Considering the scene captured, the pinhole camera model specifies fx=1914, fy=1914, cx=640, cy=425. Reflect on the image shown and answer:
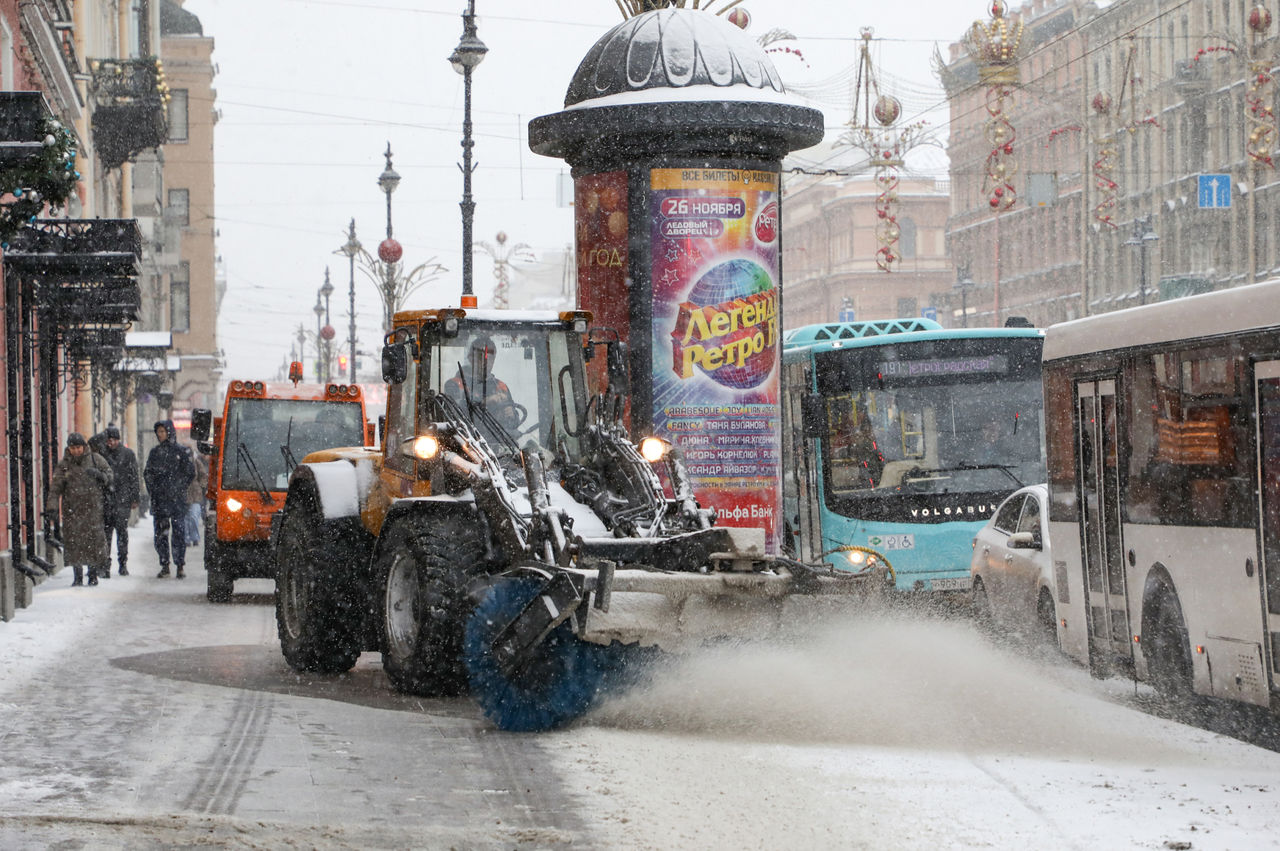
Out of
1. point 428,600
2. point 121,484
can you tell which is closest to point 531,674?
point 428,600

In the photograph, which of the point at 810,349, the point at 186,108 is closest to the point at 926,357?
the point at 810,349

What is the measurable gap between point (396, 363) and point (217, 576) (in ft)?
29.6

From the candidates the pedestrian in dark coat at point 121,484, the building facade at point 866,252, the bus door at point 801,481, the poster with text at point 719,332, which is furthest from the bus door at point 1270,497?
the building facade at point 866,252

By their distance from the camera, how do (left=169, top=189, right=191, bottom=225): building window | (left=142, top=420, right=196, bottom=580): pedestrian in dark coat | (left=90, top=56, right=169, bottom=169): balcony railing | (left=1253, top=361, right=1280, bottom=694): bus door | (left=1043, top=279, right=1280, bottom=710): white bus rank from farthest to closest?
(left=169, top=189, right=191, bottom=225): building window, (left=90, top=56, right=169, bottom=169): balcony railing, (left=142, top=420, right=196, bottom=580): pedestrian in dark coat, (left=1043, top=279, right=1280, bottom=710): white bus, (left=1253, top=361, right=1280, bottom=694): bus door

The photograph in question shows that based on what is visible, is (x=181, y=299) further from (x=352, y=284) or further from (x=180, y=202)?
(x=352, y=284)

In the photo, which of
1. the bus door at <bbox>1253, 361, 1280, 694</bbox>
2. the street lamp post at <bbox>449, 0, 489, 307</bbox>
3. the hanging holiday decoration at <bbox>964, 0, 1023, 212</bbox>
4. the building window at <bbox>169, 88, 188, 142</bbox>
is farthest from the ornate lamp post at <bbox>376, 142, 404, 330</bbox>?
the building window at <bbox>169, 88, 188, 142</bbox>

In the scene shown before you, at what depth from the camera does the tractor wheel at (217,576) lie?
20438 millimetres

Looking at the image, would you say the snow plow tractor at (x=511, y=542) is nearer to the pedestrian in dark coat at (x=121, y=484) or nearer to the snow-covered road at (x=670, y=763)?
the snow-covered road at (x=670, y=763)

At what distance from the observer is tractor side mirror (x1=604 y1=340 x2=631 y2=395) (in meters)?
12.3

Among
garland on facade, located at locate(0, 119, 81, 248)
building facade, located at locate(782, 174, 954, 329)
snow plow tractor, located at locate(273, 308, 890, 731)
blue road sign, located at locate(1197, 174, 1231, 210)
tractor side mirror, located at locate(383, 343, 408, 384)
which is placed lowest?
snow plow tractor, located at locate(273, 308, 890, 731)

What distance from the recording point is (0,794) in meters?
8.29

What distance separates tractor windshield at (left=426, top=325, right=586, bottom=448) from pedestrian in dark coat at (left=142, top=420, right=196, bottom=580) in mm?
12385

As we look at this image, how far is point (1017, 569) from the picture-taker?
1471cm

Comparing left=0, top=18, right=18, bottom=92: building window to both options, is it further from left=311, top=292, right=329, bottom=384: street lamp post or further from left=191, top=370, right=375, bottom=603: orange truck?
left=311, top=292, right=329, bottom=384: street lamp post
